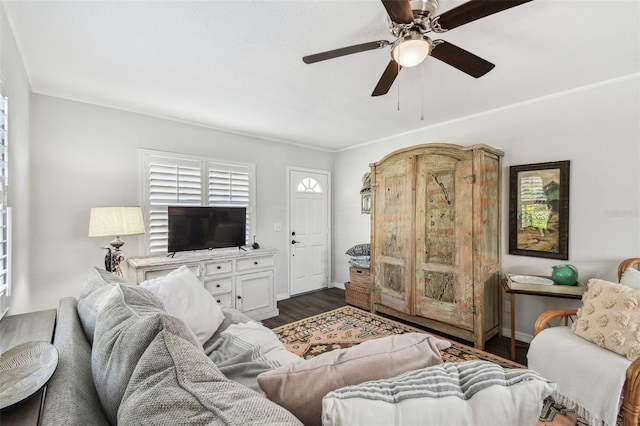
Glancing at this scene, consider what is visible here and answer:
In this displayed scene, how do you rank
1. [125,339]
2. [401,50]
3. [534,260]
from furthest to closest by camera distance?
[534,260] → [401,50] → [125,339]

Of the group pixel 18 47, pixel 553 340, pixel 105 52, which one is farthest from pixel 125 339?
pixel 553 340

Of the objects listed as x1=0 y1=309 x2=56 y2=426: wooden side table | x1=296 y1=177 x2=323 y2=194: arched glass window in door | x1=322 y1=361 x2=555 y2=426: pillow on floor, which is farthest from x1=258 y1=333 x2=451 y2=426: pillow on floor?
x1=296 y1=177 x2=323 y2=194: arched glass window in door

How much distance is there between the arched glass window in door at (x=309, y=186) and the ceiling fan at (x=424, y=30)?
118 inches

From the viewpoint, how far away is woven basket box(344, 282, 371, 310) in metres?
3.86

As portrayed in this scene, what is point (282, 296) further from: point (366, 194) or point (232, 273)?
point (366, 194)

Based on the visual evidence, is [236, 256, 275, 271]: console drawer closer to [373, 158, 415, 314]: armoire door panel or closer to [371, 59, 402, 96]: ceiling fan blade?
[373, 158, 415, 314]: armoire door panel

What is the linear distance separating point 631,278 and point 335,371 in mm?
2578

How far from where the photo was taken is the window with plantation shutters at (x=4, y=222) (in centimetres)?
145

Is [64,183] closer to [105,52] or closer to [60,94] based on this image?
[60,94]

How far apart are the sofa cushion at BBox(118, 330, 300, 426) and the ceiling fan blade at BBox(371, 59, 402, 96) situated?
1820 millimetres

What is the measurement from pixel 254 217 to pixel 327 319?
5.79 feet

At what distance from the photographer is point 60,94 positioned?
8.70ft

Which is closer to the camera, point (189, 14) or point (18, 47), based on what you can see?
point (189, 14)

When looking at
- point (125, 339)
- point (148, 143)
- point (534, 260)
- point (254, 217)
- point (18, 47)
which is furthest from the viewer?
point (254, 217)
